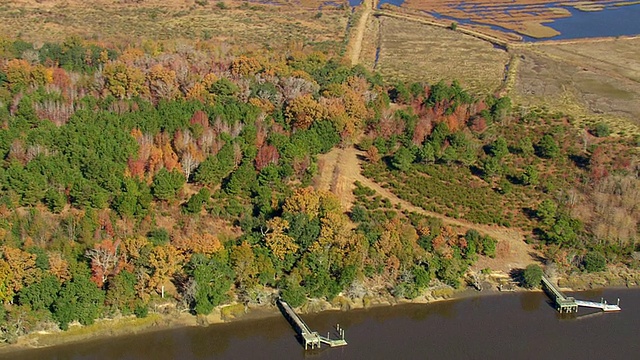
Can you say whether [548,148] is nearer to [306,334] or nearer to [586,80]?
[586,80]

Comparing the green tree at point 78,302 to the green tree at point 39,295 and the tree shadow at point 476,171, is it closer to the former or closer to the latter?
the green tree at point 39,295

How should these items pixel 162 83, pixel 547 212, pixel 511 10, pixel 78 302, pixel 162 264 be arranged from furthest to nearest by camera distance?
pixel 511 10 < pixel 162 83 < pixel 547 212 < pixel 162 264 < pixel 78 302

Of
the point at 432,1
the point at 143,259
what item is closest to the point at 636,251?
the point at 143,259

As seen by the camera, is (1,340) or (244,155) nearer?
(1,340)

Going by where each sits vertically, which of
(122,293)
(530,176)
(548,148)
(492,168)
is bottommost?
(122,293)

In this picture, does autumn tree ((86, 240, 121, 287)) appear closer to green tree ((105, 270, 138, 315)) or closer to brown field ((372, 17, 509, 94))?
green tree ((105, 270, 138, 315))

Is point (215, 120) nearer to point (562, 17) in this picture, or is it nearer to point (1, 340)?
point (1, 340)

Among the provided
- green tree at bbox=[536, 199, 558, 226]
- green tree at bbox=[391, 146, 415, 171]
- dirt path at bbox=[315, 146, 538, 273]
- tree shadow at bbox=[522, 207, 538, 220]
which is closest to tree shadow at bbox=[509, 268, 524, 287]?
dirt path at bbox=[315, 146, 538, 273]

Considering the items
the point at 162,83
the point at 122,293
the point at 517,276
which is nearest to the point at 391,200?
the point at 517,276
